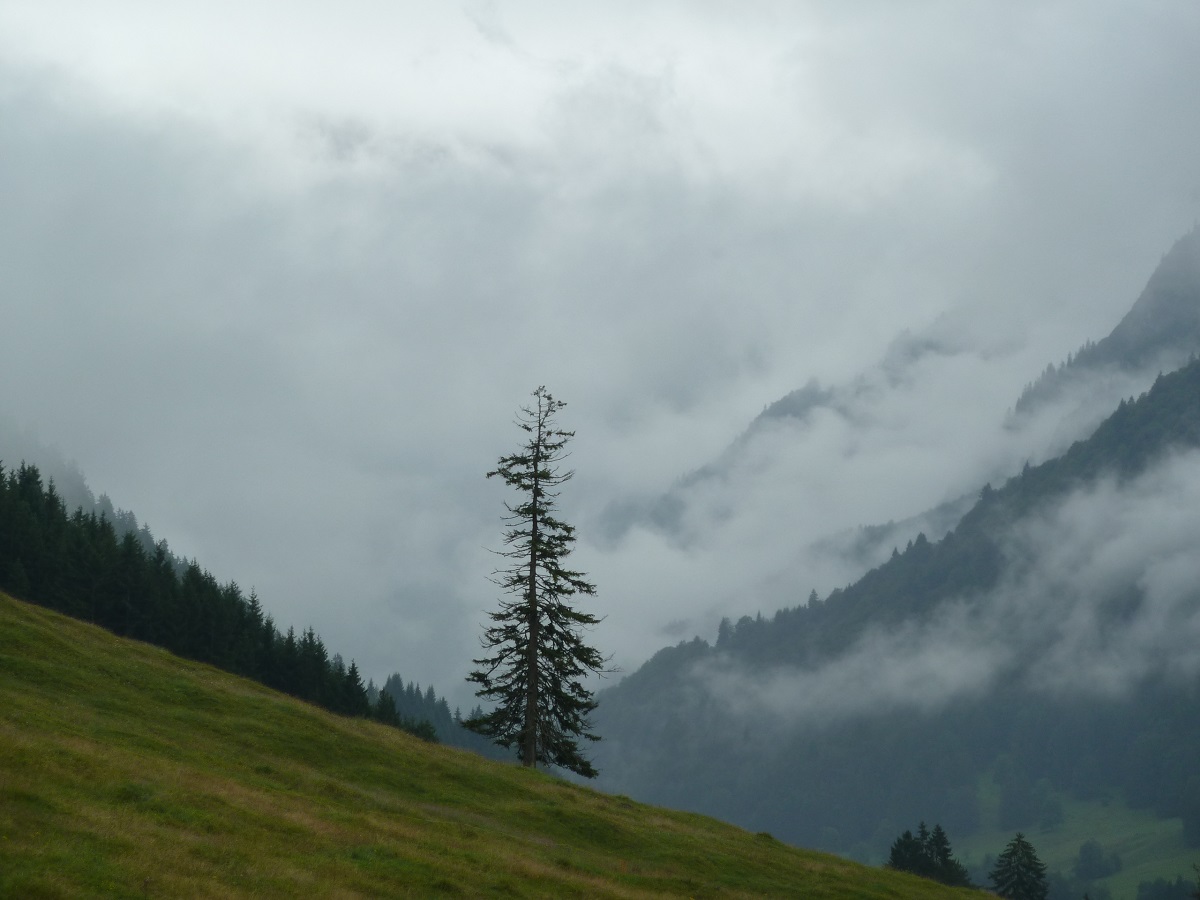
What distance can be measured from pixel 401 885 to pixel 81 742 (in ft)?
38.2

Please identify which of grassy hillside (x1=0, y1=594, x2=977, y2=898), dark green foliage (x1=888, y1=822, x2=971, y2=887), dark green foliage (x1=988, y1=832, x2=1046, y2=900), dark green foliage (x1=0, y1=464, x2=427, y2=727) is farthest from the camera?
dark green foliage (x1=888, y1=822, x2=971, y2=887)

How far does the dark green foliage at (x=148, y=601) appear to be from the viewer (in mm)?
87688

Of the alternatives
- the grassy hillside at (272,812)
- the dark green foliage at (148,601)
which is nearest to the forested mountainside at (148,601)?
the dark green foliage at (148,601)

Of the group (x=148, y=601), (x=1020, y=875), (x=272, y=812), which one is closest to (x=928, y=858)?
(x=1020, y=875)

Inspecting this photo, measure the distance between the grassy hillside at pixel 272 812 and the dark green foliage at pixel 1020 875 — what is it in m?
61.2

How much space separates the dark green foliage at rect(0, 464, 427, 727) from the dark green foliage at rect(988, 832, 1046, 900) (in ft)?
213

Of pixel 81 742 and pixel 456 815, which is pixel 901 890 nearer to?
pixel 456 815

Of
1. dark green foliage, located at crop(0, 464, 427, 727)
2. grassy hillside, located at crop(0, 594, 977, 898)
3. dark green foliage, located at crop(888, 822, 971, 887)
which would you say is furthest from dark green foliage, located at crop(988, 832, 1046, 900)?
dark green foliage, located at crop(0, 464, 427, 727)

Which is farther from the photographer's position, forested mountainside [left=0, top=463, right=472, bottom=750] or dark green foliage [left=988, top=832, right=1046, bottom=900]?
dark green foliage [left=988, top=832, right=1046, bottom=900]

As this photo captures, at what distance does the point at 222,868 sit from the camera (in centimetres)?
2391

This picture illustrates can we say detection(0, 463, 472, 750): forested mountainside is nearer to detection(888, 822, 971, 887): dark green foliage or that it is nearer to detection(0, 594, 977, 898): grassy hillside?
detection(0, 594, 977, 898): grassy hillside

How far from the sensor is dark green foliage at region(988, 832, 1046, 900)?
336 ft

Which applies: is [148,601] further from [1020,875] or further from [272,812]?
[1020,875]

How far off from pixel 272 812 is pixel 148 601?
223 ft
